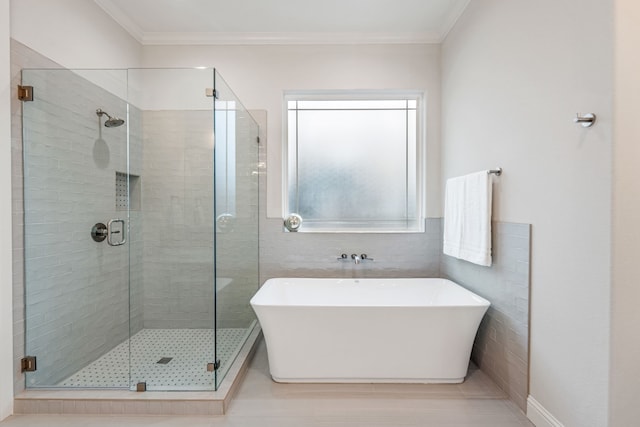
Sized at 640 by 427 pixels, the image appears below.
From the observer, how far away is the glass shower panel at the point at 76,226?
2.02 m

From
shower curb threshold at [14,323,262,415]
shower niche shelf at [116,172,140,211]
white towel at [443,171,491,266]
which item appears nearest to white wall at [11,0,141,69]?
shower niche shelf at [116,172,140,211]

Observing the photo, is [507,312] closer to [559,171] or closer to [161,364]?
[559,171]

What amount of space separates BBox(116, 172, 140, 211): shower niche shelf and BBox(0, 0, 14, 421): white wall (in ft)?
1.95

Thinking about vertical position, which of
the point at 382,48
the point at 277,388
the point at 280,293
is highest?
the point at 382,48

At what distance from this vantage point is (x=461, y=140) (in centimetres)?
277

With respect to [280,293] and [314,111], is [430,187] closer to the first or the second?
[314,111]

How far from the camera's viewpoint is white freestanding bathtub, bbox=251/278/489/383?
2.15 metres

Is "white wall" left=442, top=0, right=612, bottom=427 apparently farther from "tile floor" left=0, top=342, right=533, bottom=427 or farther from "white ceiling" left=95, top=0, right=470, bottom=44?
"white ceiling" left=95, top=0, right=470, bottom=44

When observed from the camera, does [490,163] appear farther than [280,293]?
No

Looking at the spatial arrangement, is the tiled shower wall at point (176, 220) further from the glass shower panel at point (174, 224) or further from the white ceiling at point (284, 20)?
the white ceiling at point (284, 20)

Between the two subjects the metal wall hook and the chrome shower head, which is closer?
the metal wall hook

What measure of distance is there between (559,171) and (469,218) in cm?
85

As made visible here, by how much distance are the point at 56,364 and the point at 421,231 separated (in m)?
3.02

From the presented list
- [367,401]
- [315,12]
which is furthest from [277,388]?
[315,12]
